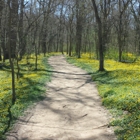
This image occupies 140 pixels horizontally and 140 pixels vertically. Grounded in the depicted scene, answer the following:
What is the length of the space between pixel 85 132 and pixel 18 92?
575 centimetres

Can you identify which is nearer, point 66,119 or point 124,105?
point 66,119

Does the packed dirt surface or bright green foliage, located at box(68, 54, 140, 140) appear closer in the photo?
bright green foliage, located at box(68, 54, 140, 140)

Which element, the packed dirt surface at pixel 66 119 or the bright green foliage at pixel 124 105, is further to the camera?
the packed dirt surface at pixel 66 119

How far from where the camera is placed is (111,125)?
7336 millimetres

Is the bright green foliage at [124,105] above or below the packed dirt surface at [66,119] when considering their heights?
above

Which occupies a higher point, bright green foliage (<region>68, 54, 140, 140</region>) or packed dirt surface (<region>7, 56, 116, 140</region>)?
bright green foliage (<region>68, 54, 140, 140</region>)

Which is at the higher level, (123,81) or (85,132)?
(123,81)

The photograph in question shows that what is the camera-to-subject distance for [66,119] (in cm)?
838

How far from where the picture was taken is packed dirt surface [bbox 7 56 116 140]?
7.07m

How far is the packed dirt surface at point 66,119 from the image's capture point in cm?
707

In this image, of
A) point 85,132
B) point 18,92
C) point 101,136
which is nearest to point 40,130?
point 85,132

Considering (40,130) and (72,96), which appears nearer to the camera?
(40,130)

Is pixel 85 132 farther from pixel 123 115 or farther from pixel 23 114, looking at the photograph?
pixel 23 114

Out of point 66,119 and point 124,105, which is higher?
point 124,105
